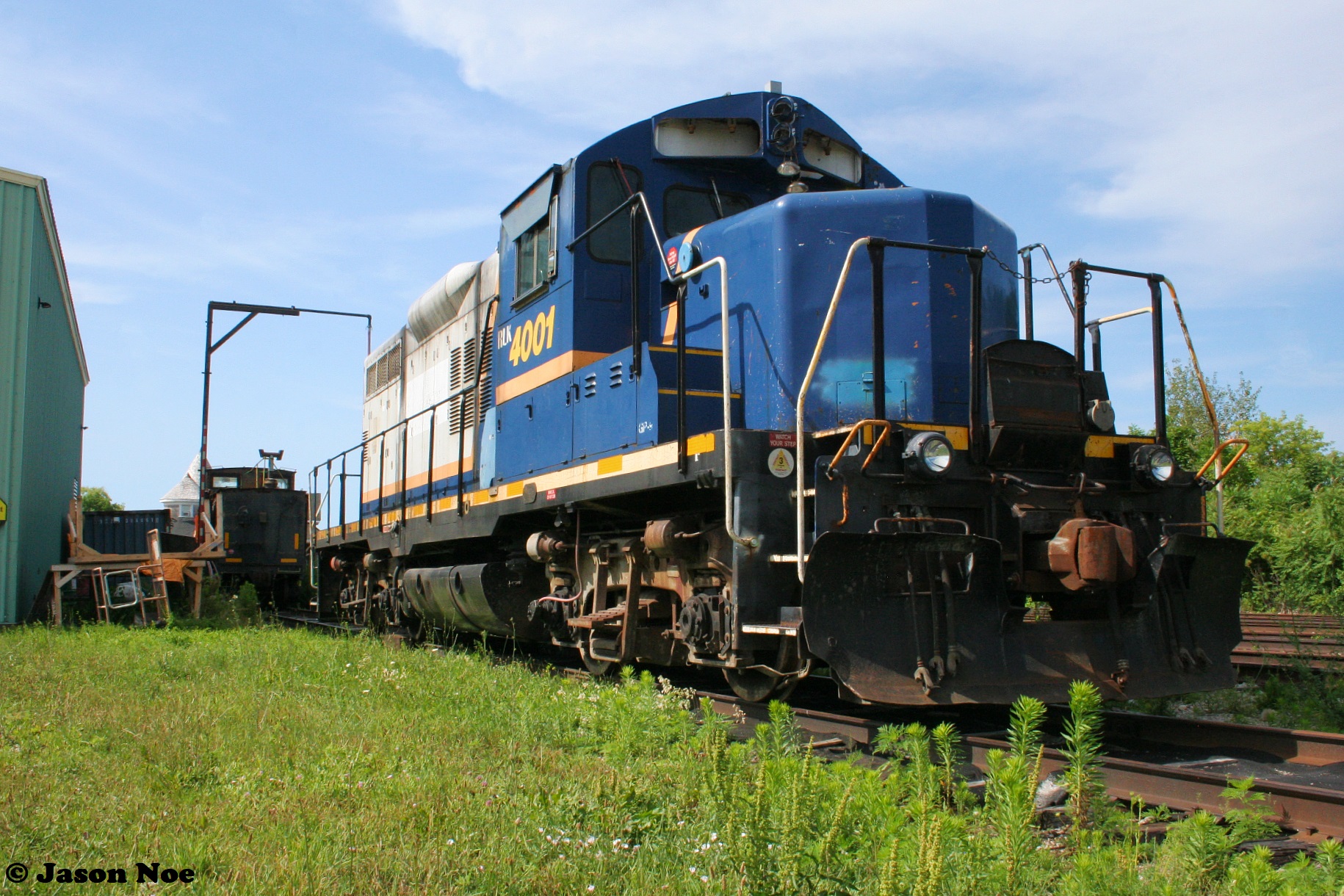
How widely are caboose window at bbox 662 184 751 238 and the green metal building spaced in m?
9.29

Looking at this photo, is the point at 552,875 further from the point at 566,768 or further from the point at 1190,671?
the point at 1190,671

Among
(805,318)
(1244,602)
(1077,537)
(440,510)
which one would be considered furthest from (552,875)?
(1244,602)

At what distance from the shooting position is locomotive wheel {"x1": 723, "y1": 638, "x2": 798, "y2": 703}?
5457mm

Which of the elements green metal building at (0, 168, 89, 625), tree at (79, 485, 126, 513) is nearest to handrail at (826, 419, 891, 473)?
green metal building at (0, 168, 89, 625)

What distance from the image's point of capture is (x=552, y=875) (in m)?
2.89

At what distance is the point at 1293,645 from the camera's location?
8.61 m

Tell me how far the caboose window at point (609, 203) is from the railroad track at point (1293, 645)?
4894 mm

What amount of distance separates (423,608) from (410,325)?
343cm

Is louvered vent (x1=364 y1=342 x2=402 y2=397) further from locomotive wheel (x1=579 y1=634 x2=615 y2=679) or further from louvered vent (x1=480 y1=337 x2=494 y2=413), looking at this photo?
locomotive wheel (x1=579 y1=634 x2=615 y2=679)

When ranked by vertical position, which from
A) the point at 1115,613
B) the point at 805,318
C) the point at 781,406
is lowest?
the point at 1115,613

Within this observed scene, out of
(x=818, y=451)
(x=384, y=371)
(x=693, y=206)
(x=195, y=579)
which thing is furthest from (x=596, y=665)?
(x=195, y=579)

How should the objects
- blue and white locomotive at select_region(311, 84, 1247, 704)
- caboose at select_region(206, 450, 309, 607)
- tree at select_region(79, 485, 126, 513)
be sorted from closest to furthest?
1. blue and white locomotive at select_region(311, 84, 1247, 704)
2. caboose at select_region(206, 450, 309, 607)
3. tree at select_region(79, 485, 126, 513)

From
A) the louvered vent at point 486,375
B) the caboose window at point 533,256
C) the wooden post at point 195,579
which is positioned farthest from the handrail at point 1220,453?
the wooden post at point 195,579

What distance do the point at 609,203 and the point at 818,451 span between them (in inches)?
106
